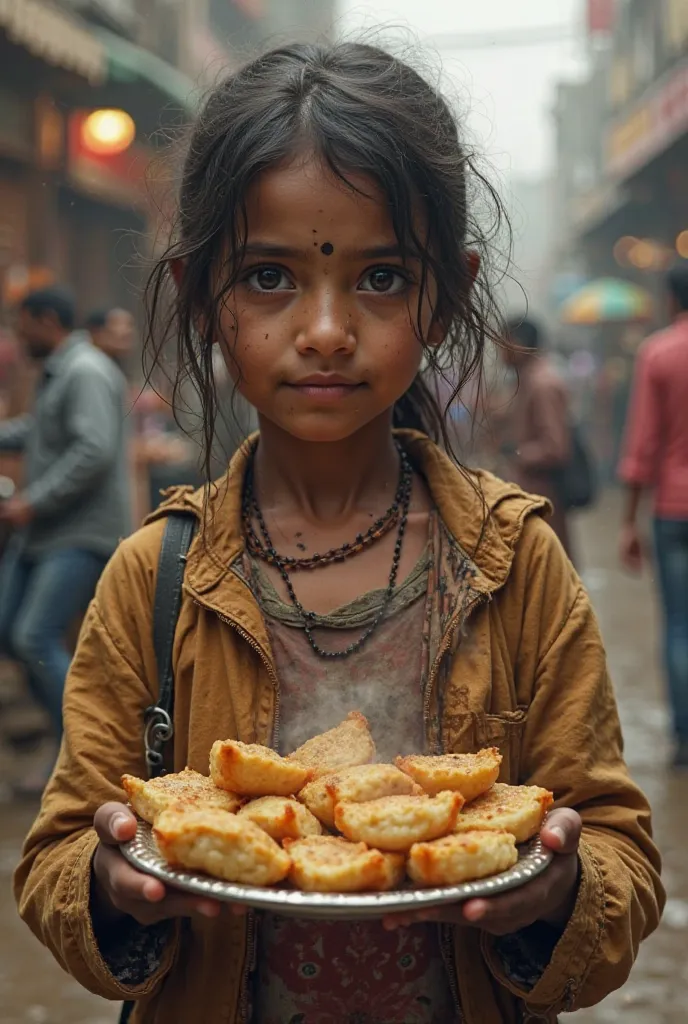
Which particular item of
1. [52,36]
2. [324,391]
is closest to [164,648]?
[324,391]

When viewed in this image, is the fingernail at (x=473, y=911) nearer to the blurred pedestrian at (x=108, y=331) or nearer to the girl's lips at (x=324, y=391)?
the girl's lips at (x=324, y=391)

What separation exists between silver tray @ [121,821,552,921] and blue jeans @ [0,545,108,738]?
Result: 3.53 m

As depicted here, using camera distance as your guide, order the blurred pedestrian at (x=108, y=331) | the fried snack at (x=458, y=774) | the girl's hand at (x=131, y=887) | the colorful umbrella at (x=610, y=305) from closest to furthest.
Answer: the girl's hand at (x=131, y=887)
the fried snack at (x=458, y=774)
the blurred pedestrian at (x=108, y=331)
the colorful umbrella at (x=610, y=305)

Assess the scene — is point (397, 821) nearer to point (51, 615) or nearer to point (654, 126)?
point (51, 615)

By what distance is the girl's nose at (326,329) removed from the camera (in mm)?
1530

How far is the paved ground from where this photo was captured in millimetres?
3449

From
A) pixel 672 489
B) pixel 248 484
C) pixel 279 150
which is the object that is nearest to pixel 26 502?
pixel 672 489

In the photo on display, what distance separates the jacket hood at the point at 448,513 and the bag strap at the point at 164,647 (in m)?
0.03

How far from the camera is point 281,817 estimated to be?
4.44ft

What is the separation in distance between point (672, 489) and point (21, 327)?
9.29 ft

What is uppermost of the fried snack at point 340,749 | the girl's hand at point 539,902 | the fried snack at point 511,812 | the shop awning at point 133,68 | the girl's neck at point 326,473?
the shop awning at point 133,68

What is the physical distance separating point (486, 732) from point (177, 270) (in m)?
0.76

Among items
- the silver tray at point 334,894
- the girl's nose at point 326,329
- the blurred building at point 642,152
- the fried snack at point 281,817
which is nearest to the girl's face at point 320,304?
the girl's nose at point 326,329

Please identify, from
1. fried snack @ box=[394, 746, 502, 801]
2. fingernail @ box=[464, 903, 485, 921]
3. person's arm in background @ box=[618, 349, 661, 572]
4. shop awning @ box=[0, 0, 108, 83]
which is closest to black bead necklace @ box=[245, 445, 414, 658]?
fried snack @ box=[394, 746, 502, 801]
